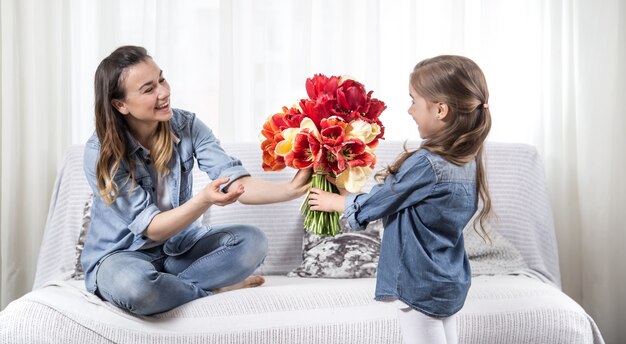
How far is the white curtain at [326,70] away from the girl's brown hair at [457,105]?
1.42 m

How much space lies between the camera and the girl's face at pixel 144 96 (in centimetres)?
228

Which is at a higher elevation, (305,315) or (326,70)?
(326,70)

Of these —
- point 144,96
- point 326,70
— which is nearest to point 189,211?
point 144,96

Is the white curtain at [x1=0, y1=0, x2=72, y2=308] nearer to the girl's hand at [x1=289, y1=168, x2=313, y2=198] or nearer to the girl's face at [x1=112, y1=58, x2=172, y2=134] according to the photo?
the girl's face at [x1=112, y1=58, x2=172, y2=134]

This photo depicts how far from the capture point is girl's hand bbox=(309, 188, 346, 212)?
187 centimetres

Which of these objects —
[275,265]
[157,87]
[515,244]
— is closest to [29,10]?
[157,87]

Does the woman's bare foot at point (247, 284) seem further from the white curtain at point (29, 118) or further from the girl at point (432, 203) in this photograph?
the white curtain at point (29, 118)

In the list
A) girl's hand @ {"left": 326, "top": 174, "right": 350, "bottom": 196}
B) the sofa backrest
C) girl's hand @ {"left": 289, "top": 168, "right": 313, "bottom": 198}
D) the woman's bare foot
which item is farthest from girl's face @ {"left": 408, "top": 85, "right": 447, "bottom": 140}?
the sofa backrest

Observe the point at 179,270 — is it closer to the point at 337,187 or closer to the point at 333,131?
the point at 337,187

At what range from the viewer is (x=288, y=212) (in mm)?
2916

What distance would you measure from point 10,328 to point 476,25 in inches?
88.1

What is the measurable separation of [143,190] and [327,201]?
2.37 ft

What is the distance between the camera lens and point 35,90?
10.7ft

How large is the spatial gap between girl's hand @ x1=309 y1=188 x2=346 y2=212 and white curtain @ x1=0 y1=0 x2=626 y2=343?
139 cm
